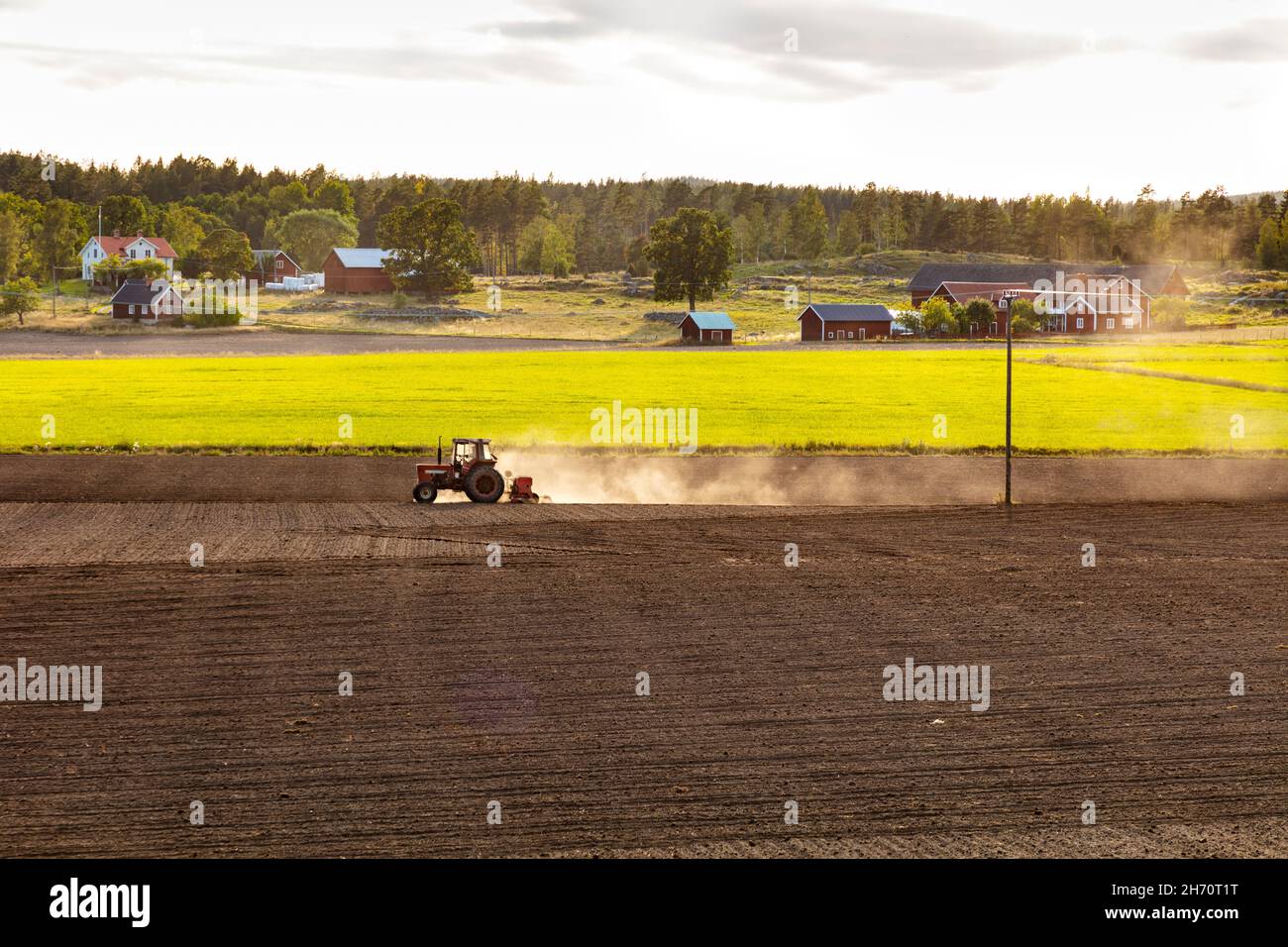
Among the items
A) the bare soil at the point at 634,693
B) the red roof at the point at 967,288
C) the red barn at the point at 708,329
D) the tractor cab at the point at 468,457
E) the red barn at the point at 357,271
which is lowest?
the bare soil at the point at 634,693

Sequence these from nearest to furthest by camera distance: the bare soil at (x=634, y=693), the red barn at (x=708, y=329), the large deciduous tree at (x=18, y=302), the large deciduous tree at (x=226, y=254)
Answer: the bare soil at (x=634, y=693) < the red barn at (x=708, y=329) < the large deciduous tree at (x=18, y=302) < the large deciduous tree at (x=226, y=254)

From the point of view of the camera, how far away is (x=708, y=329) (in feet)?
461

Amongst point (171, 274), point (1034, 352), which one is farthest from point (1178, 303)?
point (171, 274)

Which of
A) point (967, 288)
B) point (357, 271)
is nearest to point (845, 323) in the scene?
point (967, 288)

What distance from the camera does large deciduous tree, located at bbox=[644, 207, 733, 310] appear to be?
578ft

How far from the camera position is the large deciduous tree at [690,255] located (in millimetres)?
176250

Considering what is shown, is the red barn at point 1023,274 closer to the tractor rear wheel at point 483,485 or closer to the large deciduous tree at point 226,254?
the large deciduous tree at point 226,254

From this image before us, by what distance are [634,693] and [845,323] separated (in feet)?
429

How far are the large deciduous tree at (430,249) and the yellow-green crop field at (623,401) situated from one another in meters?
73.7

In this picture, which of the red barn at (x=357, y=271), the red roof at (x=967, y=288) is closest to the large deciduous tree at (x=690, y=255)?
the red roof at (x=967, y=288)

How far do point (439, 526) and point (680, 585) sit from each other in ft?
30.8
